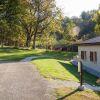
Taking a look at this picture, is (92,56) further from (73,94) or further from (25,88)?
(73,94)

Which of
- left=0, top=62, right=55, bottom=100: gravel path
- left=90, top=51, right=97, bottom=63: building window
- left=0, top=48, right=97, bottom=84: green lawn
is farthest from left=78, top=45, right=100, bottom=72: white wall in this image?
left=0, top=62, right=55, bottom=100: gravel path

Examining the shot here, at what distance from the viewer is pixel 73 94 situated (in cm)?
1388

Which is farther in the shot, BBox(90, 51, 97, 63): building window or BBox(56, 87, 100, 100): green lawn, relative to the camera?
BBox(90, 51, 97, 63): building window

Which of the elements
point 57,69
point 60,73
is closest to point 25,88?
point 60,73

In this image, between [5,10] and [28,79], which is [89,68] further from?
[5,10]

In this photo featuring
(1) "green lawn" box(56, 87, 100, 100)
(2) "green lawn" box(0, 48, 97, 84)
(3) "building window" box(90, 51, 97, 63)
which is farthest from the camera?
(3) "building window" box(90, 51, 97, 63)

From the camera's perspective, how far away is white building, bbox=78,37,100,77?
27.3 meters

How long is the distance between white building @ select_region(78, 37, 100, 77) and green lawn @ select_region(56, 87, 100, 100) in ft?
37.7

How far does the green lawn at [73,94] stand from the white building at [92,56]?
11.5 meters

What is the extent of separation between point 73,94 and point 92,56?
15.9m

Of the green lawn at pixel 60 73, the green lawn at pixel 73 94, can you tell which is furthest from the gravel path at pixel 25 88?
the green lawn at pixel 60 73

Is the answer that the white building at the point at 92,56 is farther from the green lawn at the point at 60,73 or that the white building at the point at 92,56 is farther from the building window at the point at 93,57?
the green lawn at the point at 60,73

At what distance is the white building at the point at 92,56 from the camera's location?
89.7 ft

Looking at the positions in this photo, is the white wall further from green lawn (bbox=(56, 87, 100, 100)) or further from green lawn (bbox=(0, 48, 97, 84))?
green lawn (bbox=(56, 87, 100, 100))
